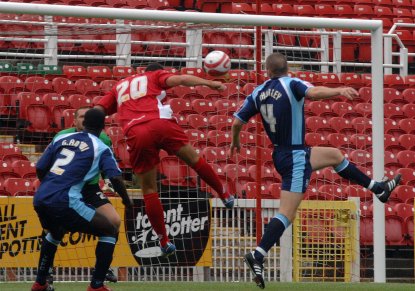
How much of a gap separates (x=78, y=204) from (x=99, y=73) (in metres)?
7.49

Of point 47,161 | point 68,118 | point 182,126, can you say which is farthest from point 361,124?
point 47,161

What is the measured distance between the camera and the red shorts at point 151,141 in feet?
36.6

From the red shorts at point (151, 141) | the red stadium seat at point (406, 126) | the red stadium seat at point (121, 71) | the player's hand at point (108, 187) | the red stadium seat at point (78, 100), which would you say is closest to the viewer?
the red shorts at point (151, 141)

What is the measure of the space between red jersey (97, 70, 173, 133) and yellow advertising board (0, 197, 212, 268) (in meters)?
2.11

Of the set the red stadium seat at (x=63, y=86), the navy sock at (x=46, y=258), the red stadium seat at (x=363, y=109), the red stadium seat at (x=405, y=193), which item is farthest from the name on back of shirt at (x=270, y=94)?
the red stadium seat at (x=405, y=193)

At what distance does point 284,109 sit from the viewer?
10.6 metres

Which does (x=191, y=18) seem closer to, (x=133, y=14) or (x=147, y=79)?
(x=133, y=14)

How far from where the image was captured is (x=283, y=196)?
10.6 meters

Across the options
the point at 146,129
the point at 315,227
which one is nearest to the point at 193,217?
the point at 315,227

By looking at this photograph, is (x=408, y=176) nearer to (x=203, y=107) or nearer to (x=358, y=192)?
(x=358, y=192)

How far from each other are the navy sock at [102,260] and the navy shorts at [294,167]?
188 centimetres

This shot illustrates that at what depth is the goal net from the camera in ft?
42.2

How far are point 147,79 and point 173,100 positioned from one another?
4.63 meters

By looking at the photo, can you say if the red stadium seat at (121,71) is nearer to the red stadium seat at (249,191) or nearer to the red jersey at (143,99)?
the red stadium seat at (249,191)
